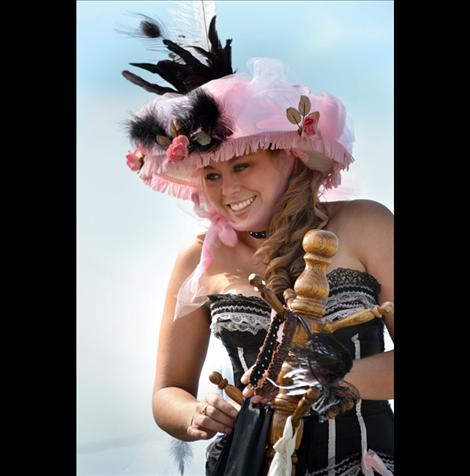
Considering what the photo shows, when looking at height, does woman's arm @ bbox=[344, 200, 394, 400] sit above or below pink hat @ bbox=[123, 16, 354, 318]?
below

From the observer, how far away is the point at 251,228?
2.39m

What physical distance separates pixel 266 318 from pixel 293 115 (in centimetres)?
46

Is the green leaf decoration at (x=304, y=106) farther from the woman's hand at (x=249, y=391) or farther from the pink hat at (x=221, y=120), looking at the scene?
the woman's hand at (x=249, y=391)

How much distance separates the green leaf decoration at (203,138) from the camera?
90.8 inches

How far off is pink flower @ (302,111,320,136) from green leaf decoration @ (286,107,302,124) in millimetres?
16

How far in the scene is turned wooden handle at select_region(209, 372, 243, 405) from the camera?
218 centimetres

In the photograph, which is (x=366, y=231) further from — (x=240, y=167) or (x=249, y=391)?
(x=249, y=391)

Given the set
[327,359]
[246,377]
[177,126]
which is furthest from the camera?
[177,126]

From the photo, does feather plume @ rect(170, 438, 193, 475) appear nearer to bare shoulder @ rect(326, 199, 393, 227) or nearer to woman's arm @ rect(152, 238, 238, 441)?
woman's arm @ rect(152, 238, 238, 441)

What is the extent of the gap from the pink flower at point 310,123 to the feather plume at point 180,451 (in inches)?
30.3

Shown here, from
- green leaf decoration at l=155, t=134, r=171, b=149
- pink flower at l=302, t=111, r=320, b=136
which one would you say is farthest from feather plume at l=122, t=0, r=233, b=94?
pink flower at l=302, t=111, r=320, b=136

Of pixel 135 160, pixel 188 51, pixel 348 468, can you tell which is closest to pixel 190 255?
pixel 135 160

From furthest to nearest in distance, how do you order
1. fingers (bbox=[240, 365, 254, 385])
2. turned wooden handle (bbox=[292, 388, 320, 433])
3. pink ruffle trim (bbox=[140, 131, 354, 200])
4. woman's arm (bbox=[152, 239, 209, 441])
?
woman's arm (bbox=[152, 239, 209, 441]) → pink ruffle trim (bbox=[140, 131, 354, 200]) → fingers (bbox=[240, 365, 254, 385]) → turned wooden handle (bbox=[292, 388, 320, 433])

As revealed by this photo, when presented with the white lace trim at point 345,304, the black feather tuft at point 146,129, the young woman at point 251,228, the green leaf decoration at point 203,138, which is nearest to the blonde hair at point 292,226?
the young woman at point 251,228
